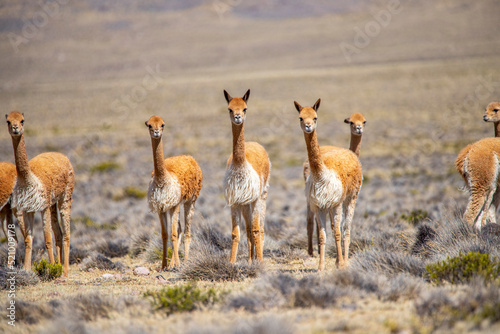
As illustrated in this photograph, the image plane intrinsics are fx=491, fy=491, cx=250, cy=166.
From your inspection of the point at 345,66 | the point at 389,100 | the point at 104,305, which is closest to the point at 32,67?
the point at 345,66

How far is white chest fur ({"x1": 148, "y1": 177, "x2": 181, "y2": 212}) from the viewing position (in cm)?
725

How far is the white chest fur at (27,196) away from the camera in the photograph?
264 inches

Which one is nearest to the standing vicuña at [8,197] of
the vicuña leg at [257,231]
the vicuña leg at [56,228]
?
the vicuña leg at [56,228]

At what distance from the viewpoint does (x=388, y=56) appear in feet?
221

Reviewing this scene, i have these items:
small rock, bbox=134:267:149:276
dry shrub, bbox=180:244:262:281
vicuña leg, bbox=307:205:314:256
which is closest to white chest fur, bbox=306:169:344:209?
dry shrub, bbox=180:244:262:281

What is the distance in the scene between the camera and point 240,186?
6.75 metres

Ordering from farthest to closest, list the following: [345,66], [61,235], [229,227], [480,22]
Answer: [480,22], [345,66], [229,227], [61,235]

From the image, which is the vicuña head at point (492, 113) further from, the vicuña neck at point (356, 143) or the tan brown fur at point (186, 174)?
the tan brown fur at point (186, 174)

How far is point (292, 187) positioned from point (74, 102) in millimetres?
36038

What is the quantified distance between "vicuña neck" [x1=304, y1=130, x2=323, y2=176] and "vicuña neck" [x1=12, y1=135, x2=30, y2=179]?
3.83 m

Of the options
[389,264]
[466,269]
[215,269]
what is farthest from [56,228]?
[466,269]

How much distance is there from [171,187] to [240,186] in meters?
1.19

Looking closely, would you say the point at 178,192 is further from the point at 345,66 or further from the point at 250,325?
the point at 345,66

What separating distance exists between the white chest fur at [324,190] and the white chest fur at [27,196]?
3.73 m
